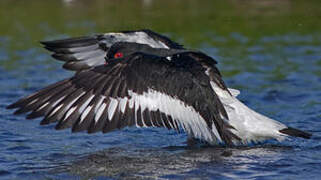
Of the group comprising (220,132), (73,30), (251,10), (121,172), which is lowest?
(121,172)

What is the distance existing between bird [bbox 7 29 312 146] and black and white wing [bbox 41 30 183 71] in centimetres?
63

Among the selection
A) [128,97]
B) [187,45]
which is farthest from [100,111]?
[187,45]

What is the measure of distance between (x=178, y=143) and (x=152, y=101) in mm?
1212

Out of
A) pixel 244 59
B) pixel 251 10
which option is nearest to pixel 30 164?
pixel 244 59

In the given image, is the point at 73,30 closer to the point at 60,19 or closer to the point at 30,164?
the point at 60,19

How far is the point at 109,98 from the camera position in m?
6.45

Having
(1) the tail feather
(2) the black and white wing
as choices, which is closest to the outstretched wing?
(1) the tail feather

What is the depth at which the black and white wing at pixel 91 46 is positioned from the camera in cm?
798

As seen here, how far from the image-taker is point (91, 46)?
8.12 meters

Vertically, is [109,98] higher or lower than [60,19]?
lower

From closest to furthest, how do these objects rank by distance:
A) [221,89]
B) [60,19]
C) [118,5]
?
[221,89] < [60,19] < [118,5]

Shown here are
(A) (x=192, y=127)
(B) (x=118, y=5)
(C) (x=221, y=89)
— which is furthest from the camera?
(B) (x=118, y=5)

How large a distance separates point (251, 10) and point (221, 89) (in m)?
8.49

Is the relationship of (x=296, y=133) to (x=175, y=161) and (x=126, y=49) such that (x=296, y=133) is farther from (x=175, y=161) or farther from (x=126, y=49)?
(x=126, y=49)
